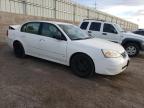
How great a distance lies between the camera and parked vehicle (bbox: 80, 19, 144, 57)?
483 inches

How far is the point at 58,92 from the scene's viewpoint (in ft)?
18.6

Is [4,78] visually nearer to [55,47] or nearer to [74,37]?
[55,47]

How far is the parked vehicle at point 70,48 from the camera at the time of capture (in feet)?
21.9

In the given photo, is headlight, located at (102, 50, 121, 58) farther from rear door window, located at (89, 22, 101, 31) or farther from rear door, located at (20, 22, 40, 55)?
rear door window, located at (89, 22, 101, 31)

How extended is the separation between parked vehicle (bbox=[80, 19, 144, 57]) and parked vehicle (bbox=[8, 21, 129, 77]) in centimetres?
471

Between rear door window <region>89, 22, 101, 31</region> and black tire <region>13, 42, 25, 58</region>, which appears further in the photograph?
rear door window <region>89, 22, 101, 31</region>

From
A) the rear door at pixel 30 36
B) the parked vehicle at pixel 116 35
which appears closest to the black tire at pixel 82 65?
the rear door at pixel 30 36

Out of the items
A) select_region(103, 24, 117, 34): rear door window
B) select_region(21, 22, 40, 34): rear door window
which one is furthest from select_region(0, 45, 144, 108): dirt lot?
select_region(103, 24, 117, 34): rear door window

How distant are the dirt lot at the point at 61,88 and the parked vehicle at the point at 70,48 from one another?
36cm

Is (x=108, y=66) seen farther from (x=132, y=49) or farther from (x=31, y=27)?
(x=132, y=49)

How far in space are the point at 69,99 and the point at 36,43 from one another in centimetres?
338

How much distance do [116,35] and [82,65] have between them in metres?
6.06

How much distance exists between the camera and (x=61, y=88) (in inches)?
234

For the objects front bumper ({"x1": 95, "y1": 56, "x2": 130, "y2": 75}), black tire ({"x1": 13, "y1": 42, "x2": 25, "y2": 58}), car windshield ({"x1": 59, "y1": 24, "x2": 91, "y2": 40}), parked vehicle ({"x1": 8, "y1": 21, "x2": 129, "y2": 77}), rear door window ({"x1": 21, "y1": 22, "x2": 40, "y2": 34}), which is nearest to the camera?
front bumper ({"x1": 95, "y1": 56, "x2": 130, "y2": 75})
